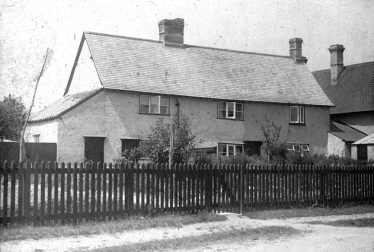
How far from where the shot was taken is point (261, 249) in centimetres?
909

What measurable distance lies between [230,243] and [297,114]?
24.9 metres

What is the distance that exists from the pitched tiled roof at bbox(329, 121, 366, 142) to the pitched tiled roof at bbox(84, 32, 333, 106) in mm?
2442

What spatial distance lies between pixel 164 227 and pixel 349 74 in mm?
35301

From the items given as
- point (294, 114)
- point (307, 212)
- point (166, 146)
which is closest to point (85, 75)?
point (166, 146)

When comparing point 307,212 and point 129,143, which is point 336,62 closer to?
point 129,143

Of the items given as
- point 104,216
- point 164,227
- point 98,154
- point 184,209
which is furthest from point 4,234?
point 98,154

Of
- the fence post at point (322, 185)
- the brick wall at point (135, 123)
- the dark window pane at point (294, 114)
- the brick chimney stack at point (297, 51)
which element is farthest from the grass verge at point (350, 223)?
the brick chimney stack at point (297, 51)

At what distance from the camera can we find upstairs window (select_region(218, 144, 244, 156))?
98.3 feet

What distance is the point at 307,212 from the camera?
1459 cm

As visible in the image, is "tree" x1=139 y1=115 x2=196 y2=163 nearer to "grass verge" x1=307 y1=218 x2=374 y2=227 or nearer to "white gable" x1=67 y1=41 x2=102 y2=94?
"white gable" x1=67 y1=41 x2=102 y2=94

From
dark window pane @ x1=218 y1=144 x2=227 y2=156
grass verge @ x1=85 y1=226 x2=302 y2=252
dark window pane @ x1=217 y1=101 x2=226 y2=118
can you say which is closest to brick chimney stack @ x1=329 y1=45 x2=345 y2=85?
dark window pane @ x1=217 y1=101 x2=226 y2=118

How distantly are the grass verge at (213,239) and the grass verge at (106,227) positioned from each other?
1.65m

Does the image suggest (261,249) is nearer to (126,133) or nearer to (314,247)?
(314,247)

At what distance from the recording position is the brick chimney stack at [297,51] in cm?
3722
